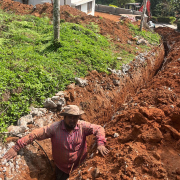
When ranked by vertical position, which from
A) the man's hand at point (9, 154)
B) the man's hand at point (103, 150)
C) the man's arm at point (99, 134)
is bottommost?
the man's hand at point (9, 154)

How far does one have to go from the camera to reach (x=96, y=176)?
11.8 feet

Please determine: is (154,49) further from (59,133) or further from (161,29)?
(59,133)

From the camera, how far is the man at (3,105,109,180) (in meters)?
4.39

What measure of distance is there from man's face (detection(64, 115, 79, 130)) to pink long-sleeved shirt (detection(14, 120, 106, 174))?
110 mm

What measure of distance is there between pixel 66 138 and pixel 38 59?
180 inches

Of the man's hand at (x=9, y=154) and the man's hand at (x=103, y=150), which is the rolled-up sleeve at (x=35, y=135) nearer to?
the man's hand at (x=9, y=154)

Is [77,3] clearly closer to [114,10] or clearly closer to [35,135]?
[114,10]

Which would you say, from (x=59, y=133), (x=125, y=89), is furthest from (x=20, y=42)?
(x=59, y=133)

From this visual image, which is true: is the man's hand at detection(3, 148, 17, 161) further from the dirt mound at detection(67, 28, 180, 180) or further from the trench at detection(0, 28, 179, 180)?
the dirt mound at detection(67, 28, 180, 180)

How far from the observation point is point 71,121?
4.38 meters

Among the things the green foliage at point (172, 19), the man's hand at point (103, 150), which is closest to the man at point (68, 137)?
the man's hand at point (103, 150)

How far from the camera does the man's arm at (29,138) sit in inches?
174

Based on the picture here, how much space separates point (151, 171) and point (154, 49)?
11.9 m

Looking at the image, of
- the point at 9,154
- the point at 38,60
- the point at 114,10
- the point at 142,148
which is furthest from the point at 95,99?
the point at 114,10
